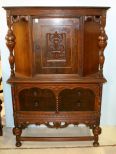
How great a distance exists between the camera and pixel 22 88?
232 cm

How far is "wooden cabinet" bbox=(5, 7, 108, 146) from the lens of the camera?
216cm

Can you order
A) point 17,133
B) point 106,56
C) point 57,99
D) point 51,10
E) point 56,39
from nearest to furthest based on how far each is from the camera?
point 51,10 < point 56,39 < point 57,99 < point 17,133 < point 106,56

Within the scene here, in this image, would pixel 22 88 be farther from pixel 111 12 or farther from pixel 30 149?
Result: pixel 111 12

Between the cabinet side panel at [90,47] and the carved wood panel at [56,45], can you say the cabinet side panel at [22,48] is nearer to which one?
the carved wood panel at [56,45]

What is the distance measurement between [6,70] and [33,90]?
503 mm

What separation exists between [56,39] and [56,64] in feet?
0.78

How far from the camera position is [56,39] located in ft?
7.22

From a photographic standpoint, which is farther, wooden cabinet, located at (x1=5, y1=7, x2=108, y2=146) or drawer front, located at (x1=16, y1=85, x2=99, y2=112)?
drawer front, located at (x1=16, y1=85, x2=99, y2=112)

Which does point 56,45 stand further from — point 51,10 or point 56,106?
point 56,106

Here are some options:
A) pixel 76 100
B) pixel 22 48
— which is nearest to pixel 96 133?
pixel 76 100

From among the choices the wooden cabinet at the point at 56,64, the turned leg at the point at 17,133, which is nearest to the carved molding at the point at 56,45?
the wooden cabinet at the point at 56,64

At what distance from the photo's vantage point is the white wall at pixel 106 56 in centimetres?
246

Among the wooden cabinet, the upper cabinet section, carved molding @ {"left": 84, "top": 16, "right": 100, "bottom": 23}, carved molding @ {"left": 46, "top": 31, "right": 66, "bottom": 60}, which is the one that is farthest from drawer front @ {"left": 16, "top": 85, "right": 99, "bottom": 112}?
carved molding @ {"left": 84, "top": 16, "right": 100, "bottom": 23}

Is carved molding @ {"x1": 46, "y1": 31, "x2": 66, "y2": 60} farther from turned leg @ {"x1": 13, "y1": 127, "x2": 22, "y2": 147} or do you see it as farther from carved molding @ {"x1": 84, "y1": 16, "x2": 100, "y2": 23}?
turned leg @ {"x1": 13, "y1": 127, "x2": 22, "y2": 147}
